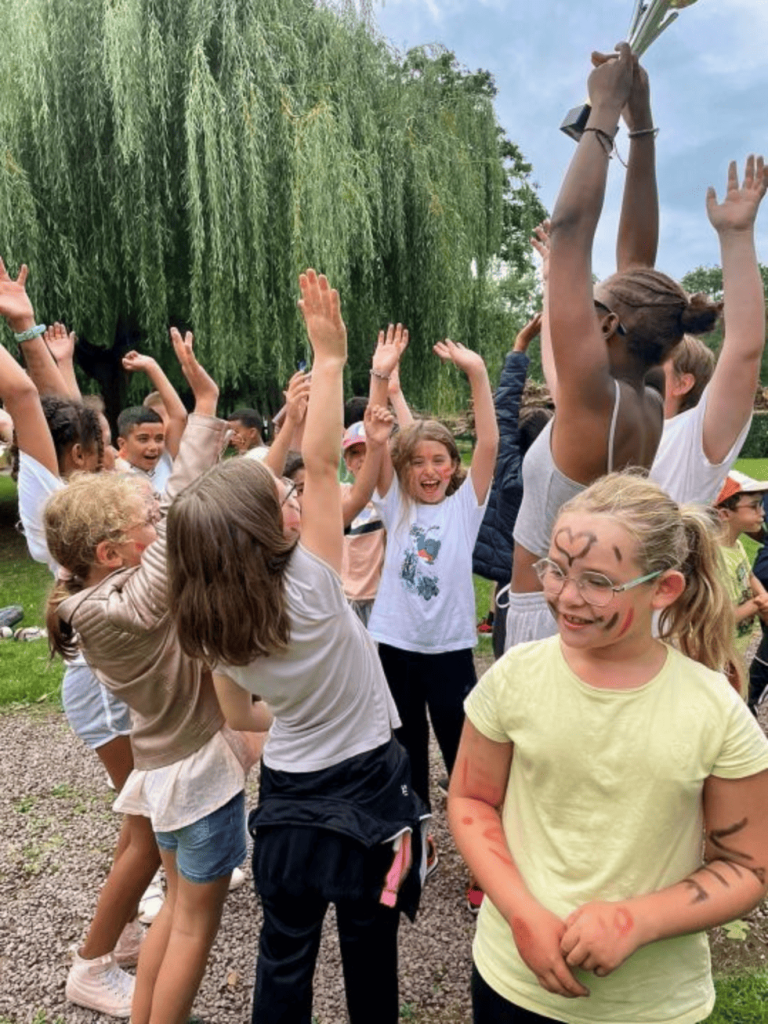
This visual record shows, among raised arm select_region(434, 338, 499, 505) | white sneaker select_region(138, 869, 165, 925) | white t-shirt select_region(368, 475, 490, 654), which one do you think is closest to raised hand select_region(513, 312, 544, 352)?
raised arm select_region(434, 338, 499, 505)

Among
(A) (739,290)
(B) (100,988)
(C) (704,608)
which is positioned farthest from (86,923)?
(A) (739,290)

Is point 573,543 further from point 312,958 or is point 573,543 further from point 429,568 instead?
point 429,568

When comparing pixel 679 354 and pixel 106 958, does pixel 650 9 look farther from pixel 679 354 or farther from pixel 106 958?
pixel 106 958

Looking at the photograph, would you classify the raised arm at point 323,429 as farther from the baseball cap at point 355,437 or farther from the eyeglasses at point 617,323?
the baseball cap at point 355,437

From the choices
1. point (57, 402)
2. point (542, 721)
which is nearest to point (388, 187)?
point (57, 402)

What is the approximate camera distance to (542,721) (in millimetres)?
1413

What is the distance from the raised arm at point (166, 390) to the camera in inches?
140

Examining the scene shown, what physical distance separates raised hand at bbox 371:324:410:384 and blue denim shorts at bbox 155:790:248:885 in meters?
1.68

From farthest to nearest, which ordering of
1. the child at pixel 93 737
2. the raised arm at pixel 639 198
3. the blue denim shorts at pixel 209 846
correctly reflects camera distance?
the child at pixel 93 737 → the raised arm at pixel 639 198 → the blue denim shorts at pixel 209 846

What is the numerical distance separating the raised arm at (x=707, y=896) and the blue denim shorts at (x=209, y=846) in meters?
1.12

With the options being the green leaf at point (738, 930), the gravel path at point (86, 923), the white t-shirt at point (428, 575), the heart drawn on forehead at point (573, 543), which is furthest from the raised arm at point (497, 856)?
the green leaf at point (738, 930)

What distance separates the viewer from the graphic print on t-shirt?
10.0 feet

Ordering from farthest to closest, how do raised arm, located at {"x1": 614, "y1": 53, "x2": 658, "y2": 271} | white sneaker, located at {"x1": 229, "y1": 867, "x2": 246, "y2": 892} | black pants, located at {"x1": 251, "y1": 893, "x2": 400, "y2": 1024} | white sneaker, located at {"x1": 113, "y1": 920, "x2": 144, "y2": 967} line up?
white sneaker, located at {"x1": 229, "y1": 867, "x2": 246, "y2": 892}, white sneaker, located at {"x1": 113, "y1": 920, "x2": 144, "y2": 967}, raised arm, located at {"x1": 614, "y1": 53, "x2": 658, "y2": 271}, black pants, located at {"x1": 251, "y1": 893, "x2": 400, "y2": 1024}

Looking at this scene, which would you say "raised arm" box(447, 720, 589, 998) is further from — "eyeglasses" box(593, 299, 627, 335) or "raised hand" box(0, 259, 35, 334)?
"raised hand" box(0, 259, 35, 334)
